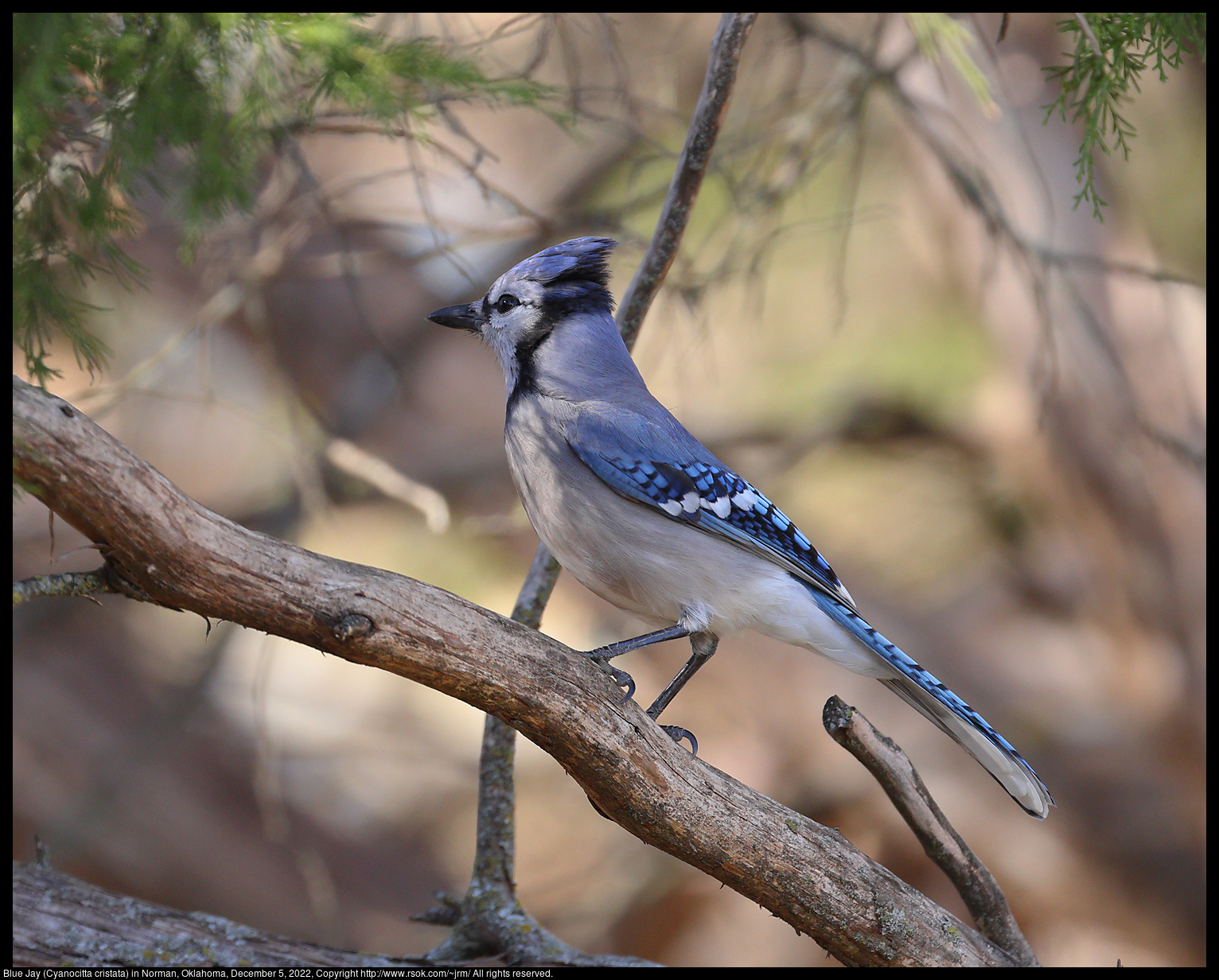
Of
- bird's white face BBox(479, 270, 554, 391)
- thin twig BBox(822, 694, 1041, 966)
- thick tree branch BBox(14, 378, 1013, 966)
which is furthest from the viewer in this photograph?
bird's white face BBox(479, 270, 554, 391)

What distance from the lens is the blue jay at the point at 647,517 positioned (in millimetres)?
1553

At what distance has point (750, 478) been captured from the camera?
4.07m

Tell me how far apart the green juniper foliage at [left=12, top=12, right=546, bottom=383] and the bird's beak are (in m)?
0.39

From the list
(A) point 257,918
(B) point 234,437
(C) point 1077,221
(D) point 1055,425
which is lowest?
(A) point 257,918

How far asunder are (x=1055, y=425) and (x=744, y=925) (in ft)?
7.69

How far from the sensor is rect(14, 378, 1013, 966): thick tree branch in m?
1.05

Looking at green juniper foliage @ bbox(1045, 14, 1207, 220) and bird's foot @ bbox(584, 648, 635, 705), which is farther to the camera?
green juniper foliage @ bbox(1045, 14, 1207, 220)

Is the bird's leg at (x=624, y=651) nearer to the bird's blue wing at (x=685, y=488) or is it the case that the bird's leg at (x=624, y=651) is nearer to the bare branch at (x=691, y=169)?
the bird's blue wing at (x=685, y=488)

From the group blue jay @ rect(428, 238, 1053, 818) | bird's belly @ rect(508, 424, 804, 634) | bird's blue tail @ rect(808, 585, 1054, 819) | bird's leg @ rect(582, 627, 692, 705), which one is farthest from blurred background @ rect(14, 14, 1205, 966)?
bird's blue tail @ rect(808, 585, 1054, 819)

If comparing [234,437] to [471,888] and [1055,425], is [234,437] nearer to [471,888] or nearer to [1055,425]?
[471,888]

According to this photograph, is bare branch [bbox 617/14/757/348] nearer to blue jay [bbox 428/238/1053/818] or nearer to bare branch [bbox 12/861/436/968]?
blue jay [bbox 428/238/1053/818]

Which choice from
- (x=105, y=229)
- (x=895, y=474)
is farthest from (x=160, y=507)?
(x=895, y=474)

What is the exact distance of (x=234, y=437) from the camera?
12.5 ft

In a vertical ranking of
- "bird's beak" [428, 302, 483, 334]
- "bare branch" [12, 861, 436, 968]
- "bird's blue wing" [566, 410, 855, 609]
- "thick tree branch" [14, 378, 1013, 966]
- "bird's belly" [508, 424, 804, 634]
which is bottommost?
"bare branch" [12, 861, 436, 968]
